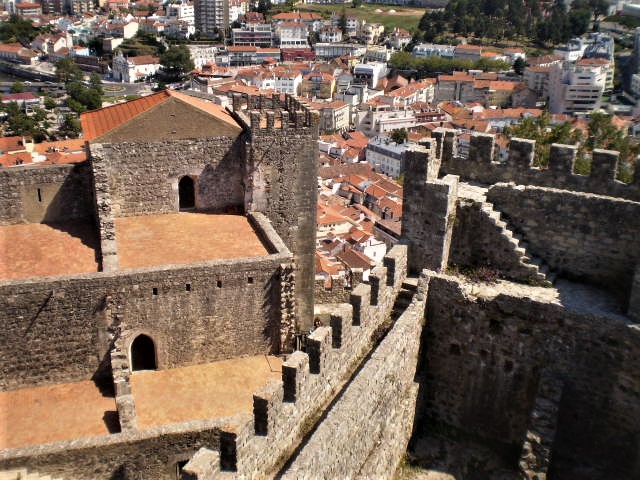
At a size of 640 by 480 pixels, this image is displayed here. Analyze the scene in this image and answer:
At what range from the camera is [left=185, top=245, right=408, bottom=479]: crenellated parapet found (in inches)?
368

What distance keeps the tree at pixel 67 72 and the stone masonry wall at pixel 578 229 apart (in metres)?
150

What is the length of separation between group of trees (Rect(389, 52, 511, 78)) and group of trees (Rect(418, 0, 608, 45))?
993 inches

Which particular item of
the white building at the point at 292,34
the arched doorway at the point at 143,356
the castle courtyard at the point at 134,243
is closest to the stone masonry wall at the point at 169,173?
the castle courtyard at the point at 134,243

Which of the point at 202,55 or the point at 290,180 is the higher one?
the point at 290,180

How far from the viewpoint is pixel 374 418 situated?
35.4 ft

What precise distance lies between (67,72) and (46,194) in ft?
479

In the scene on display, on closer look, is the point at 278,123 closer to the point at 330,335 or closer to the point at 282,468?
the point at 330,335

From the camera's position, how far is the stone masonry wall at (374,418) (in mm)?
9164

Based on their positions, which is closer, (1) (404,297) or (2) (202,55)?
(1) (404,297)

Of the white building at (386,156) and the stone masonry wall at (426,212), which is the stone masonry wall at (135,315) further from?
the white building at (386,156)

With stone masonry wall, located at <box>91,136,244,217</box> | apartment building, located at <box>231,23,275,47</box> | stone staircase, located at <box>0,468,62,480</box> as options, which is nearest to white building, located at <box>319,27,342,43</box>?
apartment building, located at <box>231,23,275,47</box>

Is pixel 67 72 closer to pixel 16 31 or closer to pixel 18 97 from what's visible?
pixel 18 97

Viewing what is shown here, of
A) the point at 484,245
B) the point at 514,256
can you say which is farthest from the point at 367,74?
the point at 514,256

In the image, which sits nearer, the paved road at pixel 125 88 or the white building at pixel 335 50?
the paved road at pixel 125 88
